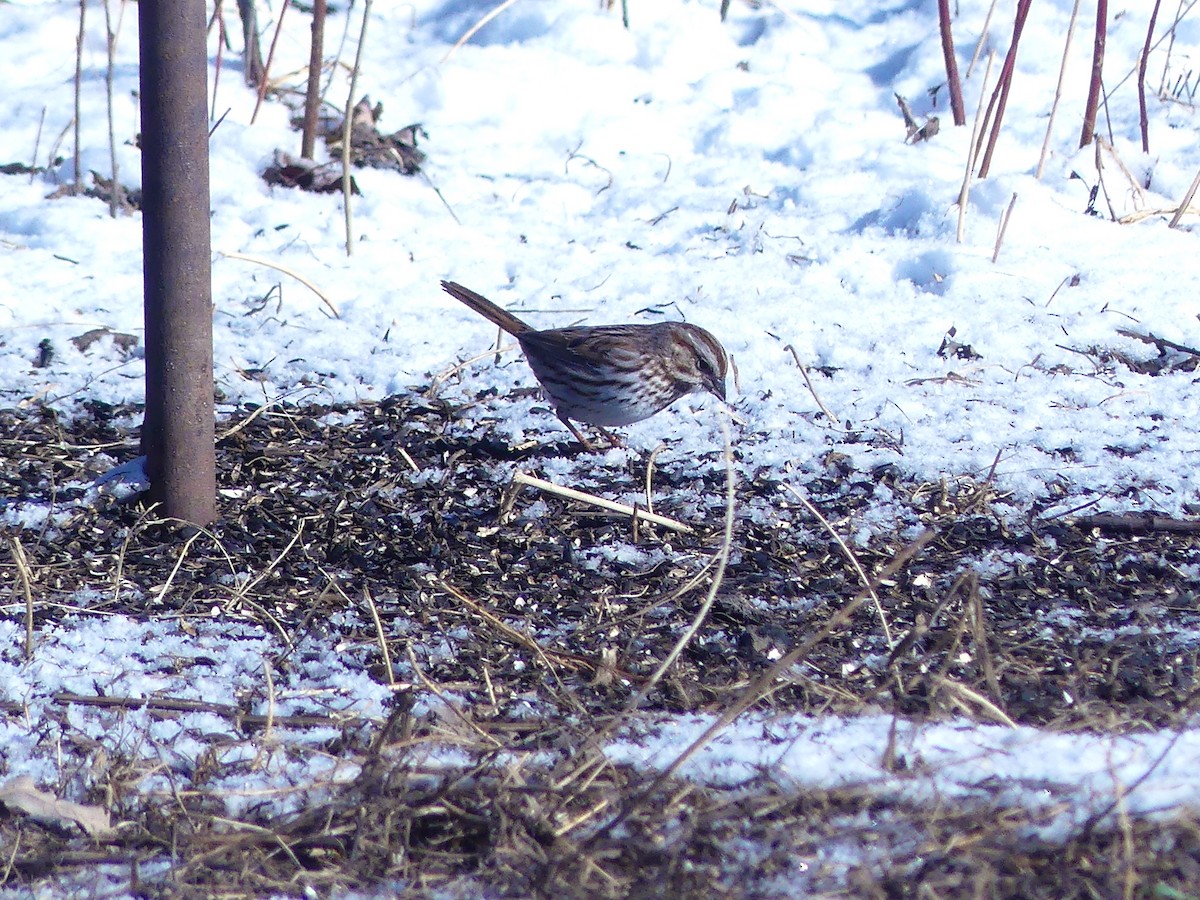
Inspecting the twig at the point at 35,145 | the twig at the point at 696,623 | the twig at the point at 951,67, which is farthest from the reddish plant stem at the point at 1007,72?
the twig at the point at 35,145

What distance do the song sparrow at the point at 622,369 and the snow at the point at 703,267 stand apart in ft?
0.53

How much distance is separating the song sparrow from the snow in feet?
0.53

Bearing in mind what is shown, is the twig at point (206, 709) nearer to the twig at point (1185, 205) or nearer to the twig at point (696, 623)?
the twig at point (696, 623)

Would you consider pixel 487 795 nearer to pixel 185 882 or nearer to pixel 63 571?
pixel 185 882

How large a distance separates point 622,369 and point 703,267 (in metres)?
1.36

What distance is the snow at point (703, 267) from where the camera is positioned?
2400 millimetres

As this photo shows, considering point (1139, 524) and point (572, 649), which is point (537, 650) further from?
point (1139, 524)

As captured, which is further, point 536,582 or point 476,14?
point 476,14

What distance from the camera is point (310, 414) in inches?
148

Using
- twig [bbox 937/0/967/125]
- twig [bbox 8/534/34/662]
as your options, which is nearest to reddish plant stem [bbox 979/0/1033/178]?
twig [bbox 937/0/967/125]

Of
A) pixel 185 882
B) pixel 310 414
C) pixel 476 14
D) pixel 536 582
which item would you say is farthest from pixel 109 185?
pixel 185 882

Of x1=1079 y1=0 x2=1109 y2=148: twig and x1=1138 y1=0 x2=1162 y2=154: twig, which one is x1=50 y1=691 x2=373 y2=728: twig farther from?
x1=1138 y1=0 x2=1162 y2=154: twig

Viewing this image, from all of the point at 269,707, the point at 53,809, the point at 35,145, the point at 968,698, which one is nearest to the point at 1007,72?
the point at 968,698

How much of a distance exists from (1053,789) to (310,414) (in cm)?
251
